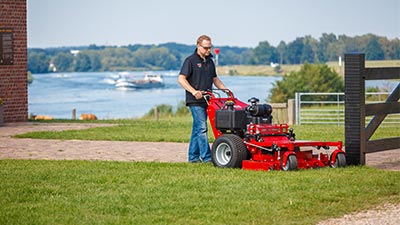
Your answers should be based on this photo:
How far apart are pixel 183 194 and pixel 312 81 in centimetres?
5896

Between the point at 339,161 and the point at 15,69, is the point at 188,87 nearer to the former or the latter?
the point at 339,161

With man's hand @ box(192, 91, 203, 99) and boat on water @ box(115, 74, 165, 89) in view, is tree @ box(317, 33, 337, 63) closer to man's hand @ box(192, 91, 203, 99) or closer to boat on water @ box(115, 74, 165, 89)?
boat on water @ box(115, 74, 165, 89)

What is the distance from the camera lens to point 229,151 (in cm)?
1417

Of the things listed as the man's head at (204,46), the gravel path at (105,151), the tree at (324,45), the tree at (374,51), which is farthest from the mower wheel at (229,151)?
the tree at (324,45)

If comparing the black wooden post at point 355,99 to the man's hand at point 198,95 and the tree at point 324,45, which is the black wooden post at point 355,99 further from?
the tree at point 324,45

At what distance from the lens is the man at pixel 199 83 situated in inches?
591

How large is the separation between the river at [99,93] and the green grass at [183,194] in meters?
45.8

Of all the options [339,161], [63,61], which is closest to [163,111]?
[339,161]

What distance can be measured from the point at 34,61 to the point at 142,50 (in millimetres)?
13112

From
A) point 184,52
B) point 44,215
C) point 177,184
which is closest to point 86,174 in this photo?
point 177,184

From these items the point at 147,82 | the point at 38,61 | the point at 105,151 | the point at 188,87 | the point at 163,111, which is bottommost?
the point at 163,111

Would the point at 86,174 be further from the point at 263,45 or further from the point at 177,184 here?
the point at 263,45

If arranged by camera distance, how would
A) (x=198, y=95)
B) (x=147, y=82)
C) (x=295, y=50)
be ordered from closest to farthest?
(x=198, y=95), (x=295, y=50), (x=147, y=82)

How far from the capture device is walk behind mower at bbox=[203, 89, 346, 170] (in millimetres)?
13617
